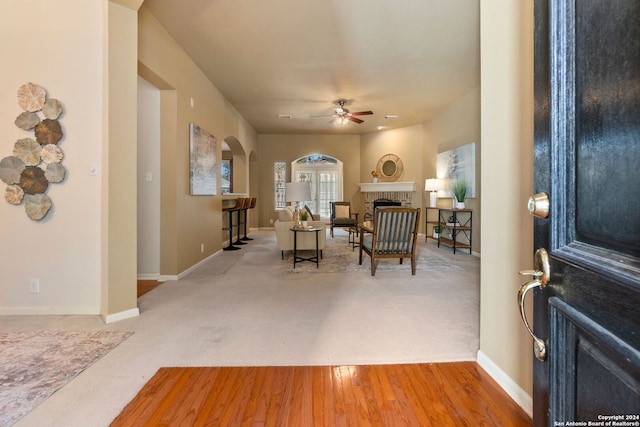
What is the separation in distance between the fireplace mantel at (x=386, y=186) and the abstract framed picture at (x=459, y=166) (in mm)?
1230

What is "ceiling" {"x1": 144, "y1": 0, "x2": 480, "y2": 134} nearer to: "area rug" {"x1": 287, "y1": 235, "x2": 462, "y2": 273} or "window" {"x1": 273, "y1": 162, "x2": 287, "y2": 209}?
"area rug" {"x1": 287, "y1": 235, "x2": 462, "y2": 273}

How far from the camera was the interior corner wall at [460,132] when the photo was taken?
549 centimetres

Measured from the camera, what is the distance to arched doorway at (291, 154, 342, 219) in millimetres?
9656

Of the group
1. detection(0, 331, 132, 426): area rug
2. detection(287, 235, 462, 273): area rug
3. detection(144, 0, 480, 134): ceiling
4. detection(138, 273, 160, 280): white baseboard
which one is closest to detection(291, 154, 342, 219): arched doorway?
detection(144, 0, 480, 134): ceiling

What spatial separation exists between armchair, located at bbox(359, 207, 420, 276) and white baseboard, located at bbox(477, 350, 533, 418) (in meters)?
2.20

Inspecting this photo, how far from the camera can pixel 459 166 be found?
6.08m

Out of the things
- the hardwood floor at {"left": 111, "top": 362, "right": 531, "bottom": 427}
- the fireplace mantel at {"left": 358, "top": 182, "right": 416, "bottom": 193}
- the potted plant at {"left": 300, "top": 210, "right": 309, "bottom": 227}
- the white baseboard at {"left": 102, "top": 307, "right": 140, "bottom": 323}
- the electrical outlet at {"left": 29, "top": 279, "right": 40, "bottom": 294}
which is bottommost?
the hardwood floor at {"left": 111, "top": 362, "right": 531, "bottom": 427}

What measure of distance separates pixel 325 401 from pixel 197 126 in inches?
164

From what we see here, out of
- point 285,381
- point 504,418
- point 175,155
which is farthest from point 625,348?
point 175,155

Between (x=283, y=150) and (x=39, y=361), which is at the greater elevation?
(x=283, y=150)

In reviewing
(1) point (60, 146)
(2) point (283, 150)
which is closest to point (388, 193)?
(2) point (283, 150)

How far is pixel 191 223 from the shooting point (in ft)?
14.5

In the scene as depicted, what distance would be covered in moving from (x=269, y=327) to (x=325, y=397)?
0.95 metres

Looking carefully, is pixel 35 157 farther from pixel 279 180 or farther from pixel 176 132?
pixel 279 180
